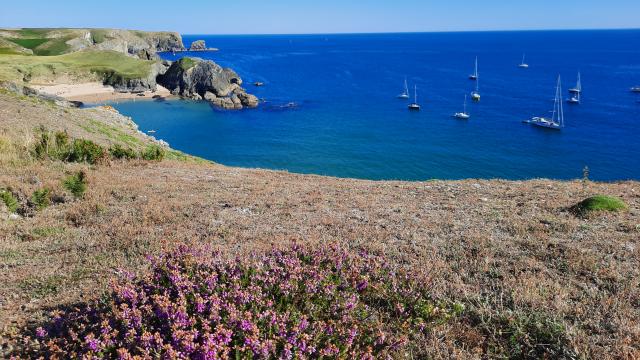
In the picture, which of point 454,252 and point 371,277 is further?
point 454,252

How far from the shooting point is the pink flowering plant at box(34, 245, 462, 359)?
4379 millimetres

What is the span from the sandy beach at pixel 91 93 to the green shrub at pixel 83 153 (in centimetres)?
8206

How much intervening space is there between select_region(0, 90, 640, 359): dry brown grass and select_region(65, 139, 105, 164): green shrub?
2331mm

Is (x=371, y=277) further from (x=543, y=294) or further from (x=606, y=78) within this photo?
(x=606, y=78)

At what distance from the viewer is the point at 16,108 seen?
2892 centimetres

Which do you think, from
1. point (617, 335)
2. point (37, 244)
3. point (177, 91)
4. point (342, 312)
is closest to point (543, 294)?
point (617, 335)

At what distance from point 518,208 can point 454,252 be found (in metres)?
5.22

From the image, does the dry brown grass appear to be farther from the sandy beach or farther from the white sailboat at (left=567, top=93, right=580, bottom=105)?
the white sailboat at (left=567, top=93, right=580, bottom=105)

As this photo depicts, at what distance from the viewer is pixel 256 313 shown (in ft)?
15.5

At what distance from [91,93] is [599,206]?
106 m

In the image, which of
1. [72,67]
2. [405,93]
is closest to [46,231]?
[405,93]

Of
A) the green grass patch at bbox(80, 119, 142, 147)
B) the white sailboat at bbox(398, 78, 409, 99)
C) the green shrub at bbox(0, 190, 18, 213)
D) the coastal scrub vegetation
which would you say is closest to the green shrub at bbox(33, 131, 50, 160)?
the coastal scrub vegetation

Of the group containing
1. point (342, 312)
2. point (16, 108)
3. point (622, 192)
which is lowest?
point (622, 192)

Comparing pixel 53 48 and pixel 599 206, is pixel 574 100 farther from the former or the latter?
pixel 53 48
